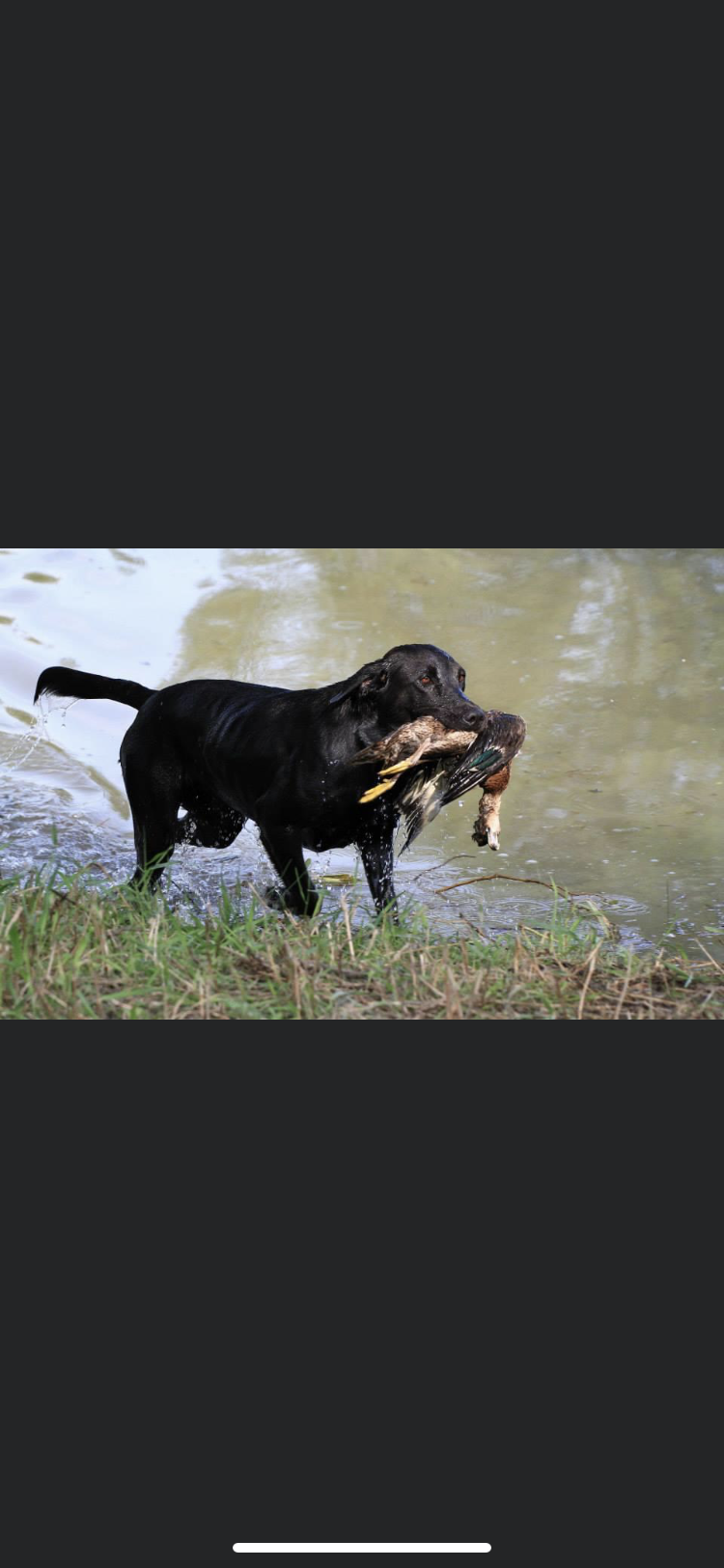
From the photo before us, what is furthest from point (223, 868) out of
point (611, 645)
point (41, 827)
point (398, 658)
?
point (611, 645)

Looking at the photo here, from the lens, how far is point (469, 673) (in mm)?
8000

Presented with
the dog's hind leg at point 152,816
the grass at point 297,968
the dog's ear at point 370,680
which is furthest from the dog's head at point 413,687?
the dog's hind leg at point 152,816

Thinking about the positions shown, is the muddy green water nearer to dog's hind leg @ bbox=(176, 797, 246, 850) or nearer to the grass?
dog's hind leg @ bbox=(176, 797, 246, 850)

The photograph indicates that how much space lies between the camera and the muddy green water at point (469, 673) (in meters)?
7.13

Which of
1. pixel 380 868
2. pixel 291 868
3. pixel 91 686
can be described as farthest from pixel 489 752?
pixel 91 686

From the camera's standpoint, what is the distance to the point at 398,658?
550cm

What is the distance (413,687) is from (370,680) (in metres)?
0.17

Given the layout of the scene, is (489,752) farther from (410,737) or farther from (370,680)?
(370,680)

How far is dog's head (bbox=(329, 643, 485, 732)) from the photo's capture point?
17.8 feet

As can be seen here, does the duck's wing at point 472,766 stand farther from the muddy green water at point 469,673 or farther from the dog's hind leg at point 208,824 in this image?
the muddy green water at point 469,673

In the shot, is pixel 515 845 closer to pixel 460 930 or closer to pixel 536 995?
pixel 460 930

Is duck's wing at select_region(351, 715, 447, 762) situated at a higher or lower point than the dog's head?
lower

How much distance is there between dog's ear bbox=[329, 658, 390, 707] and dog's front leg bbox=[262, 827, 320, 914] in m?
0.52

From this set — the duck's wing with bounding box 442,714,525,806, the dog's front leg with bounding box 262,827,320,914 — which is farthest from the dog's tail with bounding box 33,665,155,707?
the duck's wing with bounding box 442,714,525,806
